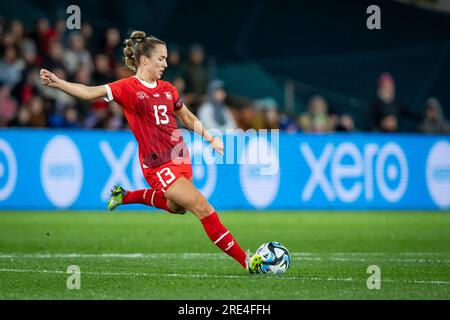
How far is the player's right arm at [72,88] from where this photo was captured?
333 inches

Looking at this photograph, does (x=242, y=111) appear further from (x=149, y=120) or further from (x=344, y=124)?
(x=149, y=120)

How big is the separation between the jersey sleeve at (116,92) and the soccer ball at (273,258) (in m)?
1.97

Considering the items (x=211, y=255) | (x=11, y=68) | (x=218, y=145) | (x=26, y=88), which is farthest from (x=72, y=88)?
(x=11, y=68)

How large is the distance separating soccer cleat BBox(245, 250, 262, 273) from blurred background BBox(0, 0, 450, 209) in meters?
9.06

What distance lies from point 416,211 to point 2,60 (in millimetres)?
8964

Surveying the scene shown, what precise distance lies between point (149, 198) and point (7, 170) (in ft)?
25.2

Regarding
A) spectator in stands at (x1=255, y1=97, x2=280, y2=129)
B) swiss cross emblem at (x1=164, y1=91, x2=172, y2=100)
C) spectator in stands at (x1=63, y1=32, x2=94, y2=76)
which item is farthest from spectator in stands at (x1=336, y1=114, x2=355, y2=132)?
swiss cross emblem at (x1=164, y1=91, x2=172, y2=100)

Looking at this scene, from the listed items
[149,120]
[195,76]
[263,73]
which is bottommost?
[149,120]

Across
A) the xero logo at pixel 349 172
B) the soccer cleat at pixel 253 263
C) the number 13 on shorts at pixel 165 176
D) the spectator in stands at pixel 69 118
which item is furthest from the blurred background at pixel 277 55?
the soccer cleat at pixel 253 263

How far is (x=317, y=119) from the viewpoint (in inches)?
811

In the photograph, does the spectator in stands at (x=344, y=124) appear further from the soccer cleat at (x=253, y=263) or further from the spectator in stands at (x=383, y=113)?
the soccer cleat at (x=253, y=263)

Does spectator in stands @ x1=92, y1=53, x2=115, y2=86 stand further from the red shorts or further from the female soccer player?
the red shorts

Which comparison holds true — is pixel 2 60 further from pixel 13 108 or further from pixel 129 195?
pixel 129 195

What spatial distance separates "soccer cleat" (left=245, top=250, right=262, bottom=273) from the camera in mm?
8953
